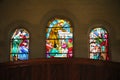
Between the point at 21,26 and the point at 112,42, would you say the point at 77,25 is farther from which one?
the point at 21,26

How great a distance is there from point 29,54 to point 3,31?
1359 mm

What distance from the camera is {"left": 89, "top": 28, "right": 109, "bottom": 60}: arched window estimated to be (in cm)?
1038

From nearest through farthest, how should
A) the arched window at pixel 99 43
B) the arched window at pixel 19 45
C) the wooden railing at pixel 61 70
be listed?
the wooden railing at pixel 61 70 < the arched window at pixel 99 43 < the arched window at pixel 19 45

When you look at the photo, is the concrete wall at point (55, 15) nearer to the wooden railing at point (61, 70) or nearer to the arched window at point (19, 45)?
the arched window at point (19, 45)

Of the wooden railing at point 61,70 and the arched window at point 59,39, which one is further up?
the arched window at point 59,39

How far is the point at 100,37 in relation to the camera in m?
10.6

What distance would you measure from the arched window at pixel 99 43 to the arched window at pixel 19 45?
8.03 feet

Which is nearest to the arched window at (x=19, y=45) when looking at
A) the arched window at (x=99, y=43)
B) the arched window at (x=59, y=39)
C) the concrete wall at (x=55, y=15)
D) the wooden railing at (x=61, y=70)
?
the concrete wall at (x=55, y=15)

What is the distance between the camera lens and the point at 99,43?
1055 cm

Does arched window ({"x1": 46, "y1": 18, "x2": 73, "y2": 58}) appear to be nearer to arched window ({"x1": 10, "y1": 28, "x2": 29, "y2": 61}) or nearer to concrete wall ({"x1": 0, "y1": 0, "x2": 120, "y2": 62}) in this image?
concrete wall ({"x1": 0, "y1": 0, "x2": 120, "y2": 62})

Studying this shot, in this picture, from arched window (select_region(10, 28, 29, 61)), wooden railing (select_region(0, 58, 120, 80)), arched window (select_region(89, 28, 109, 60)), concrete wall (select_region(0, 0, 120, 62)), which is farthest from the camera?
arched window (select_region(10, 28, 29, 61))

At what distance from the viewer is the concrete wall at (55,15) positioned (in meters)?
10.2

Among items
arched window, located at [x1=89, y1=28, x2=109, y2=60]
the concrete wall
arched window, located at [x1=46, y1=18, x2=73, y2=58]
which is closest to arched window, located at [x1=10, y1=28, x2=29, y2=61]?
the concrete wall

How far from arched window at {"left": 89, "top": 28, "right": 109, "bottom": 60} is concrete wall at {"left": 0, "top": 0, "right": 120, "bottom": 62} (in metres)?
0.26
